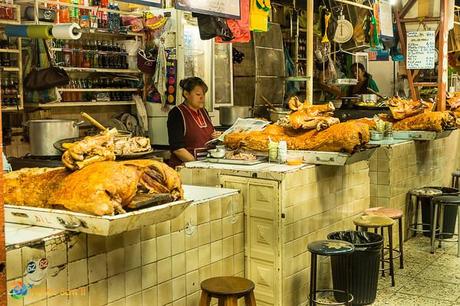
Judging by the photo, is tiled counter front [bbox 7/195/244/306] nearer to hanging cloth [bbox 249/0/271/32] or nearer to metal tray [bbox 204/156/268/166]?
metal tray [bbox 204/156/268/166]

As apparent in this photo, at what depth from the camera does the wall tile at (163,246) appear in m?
3.78

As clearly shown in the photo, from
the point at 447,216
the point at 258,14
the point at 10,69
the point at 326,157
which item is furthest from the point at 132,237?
the point at 447,216

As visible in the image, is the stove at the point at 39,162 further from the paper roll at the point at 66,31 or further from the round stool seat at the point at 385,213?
the round stool seat at the point at 385,213

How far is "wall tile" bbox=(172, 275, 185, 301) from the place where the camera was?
393 cm

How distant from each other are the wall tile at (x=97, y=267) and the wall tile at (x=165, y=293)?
54cm

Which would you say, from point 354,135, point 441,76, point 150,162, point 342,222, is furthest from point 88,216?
point 441,76

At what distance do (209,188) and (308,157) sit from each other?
37.0 inches

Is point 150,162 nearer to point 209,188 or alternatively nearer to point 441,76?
point 209,188

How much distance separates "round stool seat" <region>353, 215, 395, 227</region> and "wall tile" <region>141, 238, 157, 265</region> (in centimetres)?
234

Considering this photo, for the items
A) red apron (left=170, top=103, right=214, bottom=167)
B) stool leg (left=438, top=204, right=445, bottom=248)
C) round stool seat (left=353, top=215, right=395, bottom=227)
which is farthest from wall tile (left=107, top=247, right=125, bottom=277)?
stool leg (left=438, top=204, right=445, bottom=248)

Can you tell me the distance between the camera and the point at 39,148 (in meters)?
5.04

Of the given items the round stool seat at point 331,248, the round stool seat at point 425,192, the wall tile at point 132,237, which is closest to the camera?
the wall tile at point 132,237

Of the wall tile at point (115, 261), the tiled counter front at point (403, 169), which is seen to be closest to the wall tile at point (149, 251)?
the wall tile at point (115, 261)

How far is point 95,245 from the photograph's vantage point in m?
3.30
